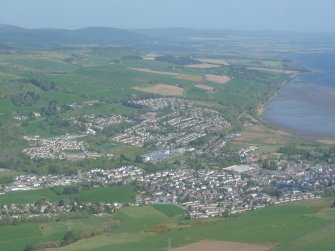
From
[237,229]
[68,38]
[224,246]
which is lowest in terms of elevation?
[68,38]

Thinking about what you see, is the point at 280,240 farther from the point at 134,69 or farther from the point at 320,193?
the point at 134,69

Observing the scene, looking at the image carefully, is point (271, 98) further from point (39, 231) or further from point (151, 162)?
point (39, 231)

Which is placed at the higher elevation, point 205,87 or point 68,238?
point 68,238

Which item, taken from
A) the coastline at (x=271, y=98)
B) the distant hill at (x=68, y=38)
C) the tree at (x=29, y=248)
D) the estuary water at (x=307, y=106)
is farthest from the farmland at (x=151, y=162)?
the distant hill at (x=68, y=38)

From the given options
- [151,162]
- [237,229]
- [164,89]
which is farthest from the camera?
[164,89]

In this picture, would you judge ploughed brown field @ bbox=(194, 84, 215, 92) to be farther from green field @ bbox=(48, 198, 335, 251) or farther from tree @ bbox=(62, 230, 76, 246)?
tree @ bbox=(62, 230, 76, 246)

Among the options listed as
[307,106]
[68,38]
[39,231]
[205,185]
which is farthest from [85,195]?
[68,38]

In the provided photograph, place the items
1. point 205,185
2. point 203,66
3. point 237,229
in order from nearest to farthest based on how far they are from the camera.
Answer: point 237,229 < point 205,185 < point 203,66

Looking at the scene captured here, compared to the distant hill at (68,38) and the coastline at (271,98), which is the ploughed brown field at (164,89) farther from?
the distant hill at (68,38)
